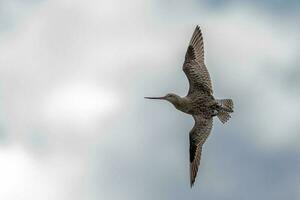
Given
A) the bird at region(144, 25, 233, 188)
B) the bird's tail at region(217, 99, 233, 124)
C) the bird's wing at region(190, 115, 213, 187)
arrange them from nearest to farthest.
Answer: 1. the bird's tail at region(217, 99, 233, 124)
2. the bird at region(144, 25, 233, 188)
3. the bird's wing at region(190, 115, 213, 187)

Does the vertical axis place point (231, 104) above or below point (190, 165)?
above

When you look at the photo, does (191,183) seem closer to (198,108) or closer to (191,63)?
(198,108)

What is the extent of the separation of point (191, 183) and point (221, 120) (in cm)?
235

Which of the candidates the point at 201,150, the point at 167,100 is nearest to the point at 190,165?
the point at 201,150

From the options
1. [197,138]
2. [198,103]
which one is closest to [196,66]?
[198,103]

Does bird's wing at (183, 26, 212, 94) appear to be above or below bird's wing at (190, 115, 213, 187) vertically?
above

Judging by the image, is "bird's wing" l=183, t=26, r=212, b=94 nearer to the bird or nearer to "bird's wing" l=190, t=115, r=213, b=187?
the bird

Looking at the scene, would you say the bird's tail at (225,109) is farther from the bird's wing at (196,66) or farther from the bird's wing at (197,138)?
the bird's wing at (196,66)

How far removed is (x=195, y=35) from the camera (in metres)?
26.2

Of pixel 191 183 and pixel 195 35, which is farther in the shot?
pixel 195 35

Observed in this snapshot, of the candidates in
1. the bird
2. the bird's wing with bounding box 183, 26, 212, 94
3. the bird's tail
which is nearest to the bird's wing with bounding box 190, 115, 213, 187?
the bird

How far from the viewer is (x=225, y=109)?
81.5 ft

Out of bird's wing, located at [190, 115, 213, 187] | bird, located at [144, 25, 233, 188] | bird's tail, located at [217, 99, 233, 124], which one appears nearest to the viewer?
bird's tail, located at [217, 99, 233, 124]

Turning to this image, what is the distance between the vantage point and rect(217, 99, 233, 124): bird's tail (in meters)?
24.8
